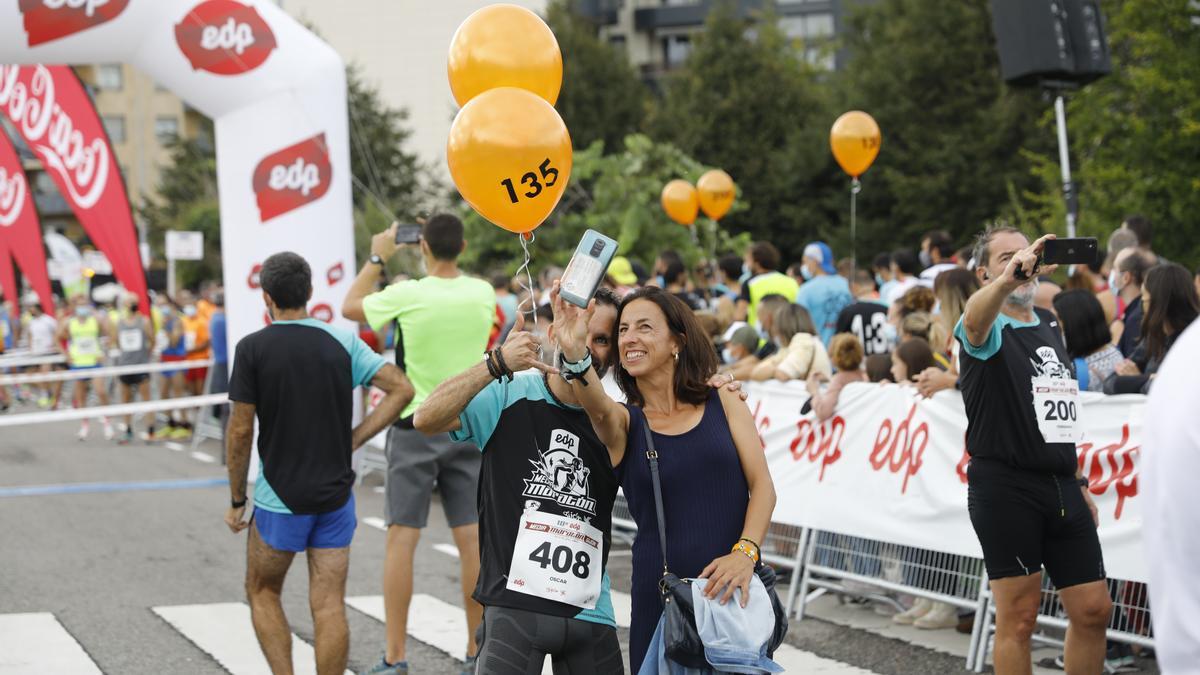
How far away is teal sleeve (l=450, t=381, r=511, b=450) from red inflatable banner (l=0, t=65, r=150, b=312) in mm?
15532

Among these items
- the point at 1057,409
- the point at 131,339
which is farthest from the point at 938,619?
the point at 131,339

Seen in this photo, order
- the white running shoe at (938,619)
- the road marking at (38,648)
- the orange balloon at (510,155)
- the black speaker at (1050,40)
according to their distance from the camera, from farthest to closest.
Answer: the black speaker at (1050,40)
the white running shoe at (938,619)
the road marking at (38,648)
the orange balloon at (510,155)

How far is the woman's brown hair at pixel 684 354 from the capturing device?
162 inches

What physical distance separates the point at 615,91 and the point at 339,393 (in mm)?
42714

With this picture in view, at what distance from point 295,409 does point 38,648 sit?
2.58 meters

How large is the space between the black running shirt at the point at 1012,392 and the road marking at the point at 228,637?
3249 millimetres

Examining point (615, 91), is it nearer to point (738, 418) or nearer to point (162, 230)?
point (162, 230)

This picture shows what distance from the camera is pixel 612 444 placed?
407cm

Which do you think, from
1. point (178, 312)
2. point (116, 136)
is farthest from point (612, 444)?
point (116, 136)

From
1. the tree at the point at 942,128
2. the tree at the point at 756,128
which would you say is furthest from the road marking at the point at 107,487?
the tree at the point at 756,128

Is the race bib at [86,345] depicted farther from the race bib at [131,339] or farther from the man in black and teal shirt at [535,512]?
the man in black and teal shirt at [535,512]

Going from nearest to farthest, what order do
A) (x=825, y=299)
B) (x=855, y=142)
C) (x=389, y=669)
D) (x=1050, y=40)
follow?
(x=389, y=669) < (x=1050, y=40) < (x=825, y=299) < (x=855, y=142)

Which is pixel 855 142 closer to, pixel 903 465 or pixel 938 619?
pixel 903 465

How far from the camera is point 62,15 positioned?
1038 centimetres
